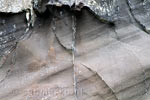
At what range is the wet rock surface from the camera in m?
2.14

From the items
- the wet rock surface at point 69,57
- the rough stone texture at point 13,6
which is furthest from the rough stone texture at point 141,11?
the rough stone texture at point 13,6

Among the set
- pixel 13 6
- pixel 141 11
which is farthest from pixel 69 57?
pixel 141 11

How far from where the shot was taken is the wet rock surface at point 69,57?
214 cm

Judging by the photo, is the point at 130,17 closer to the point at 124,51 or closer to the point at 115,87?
the point at 124,51

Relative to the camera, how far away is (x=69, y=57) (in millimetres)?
2203

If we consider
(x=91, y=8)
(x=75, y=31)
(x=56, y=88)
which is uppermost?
(x=91, y=8)

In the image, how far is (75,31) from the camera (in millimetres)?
2244

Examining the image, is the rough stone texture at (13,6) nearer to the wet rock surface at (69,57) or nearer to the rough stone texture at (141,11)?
the wet rock surface at (69,57)

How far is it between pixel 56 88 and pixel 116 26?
2.30ft

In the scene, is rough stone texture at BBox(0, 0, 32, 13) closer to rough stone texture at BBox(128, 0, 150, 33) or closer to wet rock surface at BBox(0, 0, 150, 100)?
wet rock surface at BBox(0, 0, 150, 100)

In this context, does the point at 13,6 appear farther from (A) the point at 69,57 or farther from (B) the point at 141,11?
(B) the point at 141,11

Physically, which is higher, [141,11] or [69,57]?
[141,11]

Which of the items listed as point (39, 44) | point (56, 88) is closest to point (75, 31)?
point (39, 44)

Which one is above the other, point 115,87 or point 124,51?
point 124,51
